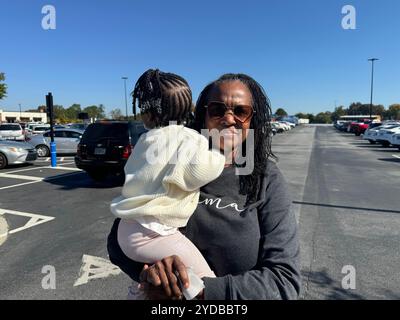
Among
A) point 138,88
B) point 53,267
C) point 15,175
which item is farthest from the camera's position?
point 15,175

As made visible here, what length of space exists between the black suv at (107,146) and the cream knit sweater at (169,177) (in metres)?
7.30

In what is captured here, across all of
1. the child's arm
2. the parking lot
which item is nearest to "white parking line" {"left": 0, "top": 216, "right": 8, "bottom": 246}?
the parking lot

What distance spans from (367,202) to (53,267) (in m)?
6.06

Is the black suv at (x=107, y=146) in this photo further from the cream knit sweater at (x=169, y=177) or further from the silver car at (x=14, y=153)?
the cream knit sweater at (x=169, y=177)

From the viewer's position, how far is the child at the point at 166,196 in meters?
1.19

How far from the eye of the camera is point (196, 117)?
149cm

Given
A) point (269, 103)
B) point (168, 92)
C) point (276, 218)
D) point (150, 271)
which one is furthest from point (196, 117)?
point (150, 271)

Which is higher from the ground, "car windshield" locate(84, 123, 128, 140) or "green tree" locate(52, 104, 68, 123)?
"green tree" locate(52, 104, 68, 123)

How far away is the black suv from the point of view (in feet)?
28.1

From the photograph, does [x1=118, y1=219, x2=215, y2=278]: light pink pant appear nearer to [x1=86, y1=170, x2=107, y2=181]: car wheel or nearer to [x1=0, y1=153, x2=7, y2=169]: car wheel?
[x1=86, y1=170, x2=107, y2=181]: car wheel

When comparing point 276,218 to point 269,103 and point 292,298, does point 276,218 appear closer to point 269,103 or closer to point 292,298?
point 292,298

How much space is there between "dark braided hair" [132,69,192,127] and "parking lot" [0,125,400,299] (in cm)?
234

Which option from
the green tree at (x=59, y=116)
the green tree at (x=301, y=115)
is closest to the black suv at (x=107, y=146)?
the green tree at (x=59, y=116)

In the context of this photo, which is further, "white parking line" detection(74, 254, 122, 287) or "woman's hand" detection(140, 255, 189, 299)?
"white parking line" detection(74, 254, 122, 287)
